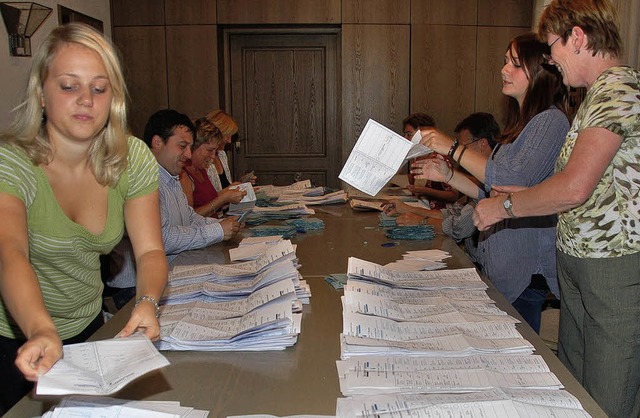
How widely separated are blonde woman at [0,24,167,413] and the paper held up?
0.74 meters

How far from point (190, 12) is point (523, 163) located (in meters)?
4.56

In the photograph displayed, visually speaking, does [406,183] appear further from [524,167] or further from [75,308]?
[75,308]

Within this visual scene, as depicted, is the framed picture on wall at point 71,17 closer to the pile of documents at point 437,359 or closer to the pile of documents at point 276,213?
the pile of documents at point 276,213

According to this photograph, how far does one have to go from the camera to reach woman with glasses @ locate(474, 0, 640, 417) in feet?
5.54

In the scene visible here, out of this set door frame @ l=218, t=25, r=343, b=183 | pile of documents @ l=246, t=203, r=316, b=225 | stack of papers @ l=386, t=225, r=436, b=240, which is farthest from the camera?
door frame @ l=218, t=25, r=343, b=183

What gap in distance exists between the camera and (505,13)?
6047mm

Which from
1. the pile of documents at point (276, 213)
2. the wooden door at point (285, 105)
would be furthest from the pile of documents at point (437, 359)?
the wooden door at point (285, 105)

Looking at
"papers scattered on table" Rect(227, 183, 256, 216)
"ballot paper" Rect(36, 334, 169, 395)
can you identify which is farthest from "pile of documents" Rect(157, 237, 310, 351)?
"papers scattered on table" Rect(227, 183, 256, 216)

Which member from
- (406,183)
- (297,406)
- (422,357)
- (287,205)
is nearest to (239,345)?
(297,406)

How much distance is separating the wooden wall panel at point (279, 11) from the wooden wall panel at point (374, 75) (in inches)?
9.0

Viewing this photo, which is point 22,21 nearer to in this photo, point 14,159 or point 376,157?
point 376,157

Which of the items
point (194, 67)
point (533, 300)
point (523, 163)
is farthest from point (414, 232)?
point (194, 67)

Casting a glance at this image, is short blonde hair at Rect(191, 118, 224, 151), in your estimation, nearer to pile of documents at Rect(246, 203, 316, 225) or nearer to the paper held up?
pile of documents at Rect(246, 203, 316, 225)

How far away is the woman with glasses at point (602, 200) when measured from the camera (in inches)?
66.5
